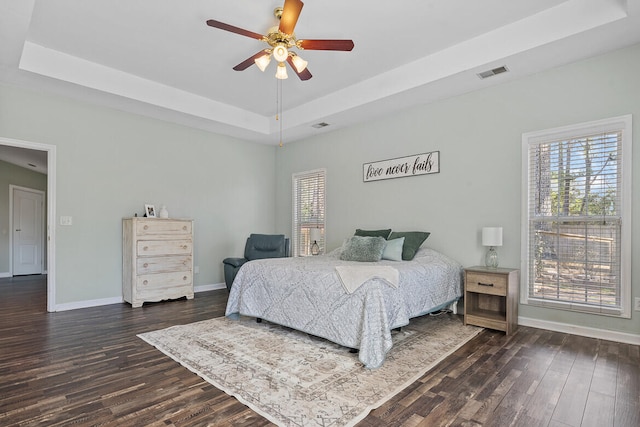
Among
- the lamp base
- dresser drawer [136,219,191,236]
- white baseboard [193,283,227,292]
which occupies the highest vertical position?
dresser drawer [136,219,191,236]

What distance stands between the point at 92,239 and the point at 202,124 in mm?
2289

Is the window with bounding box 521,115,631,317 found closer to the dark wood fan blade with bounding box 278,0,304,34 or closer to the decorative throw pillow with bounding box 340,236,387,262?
the decorative throw pillow with bounding box 340,236,387,262

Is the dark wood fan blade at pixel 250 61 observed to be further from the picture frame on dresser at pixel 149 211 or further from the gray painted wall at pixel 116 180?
the picture frame on dresser at pixel 149 211

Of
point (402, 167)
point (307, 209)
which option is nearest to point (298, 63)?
point (402, 167)

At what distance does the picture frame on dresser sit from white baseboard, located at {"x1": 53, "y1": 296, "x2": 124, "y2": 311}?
1.22 meters

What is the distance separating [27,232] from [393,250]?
868 centimetres

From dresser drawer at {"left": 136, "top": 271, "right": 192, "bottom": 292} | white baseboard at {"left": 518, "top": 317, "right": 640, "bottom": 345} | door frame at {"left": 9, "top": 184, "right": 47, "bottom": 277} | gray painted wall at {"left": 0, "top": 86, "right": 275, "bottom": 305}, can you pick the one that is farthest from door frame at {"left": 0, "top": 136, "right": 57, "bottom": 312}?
white baseboard at {"left": 518, "top": 317, "right": 640, "bottom": 345}

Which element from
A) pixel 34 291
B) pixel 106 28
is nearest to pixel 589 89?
pixel 106 28

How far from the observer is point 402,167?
4859 millimetres

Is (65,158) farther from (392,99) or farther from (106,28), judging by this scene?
(392,99)

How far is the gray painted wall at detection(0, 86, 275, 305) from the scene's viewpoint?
4.37 meters

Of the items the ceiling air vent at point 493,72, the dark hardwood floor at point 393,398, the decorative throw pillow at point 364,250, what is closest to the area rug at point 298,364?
the dark hardwood floor at point 393,398

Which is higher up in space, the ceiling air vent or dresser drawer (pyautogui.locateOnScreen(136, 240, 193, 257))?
the ceiling air vent

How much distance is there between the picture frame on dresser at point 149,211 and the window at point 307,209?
7.98 feet
